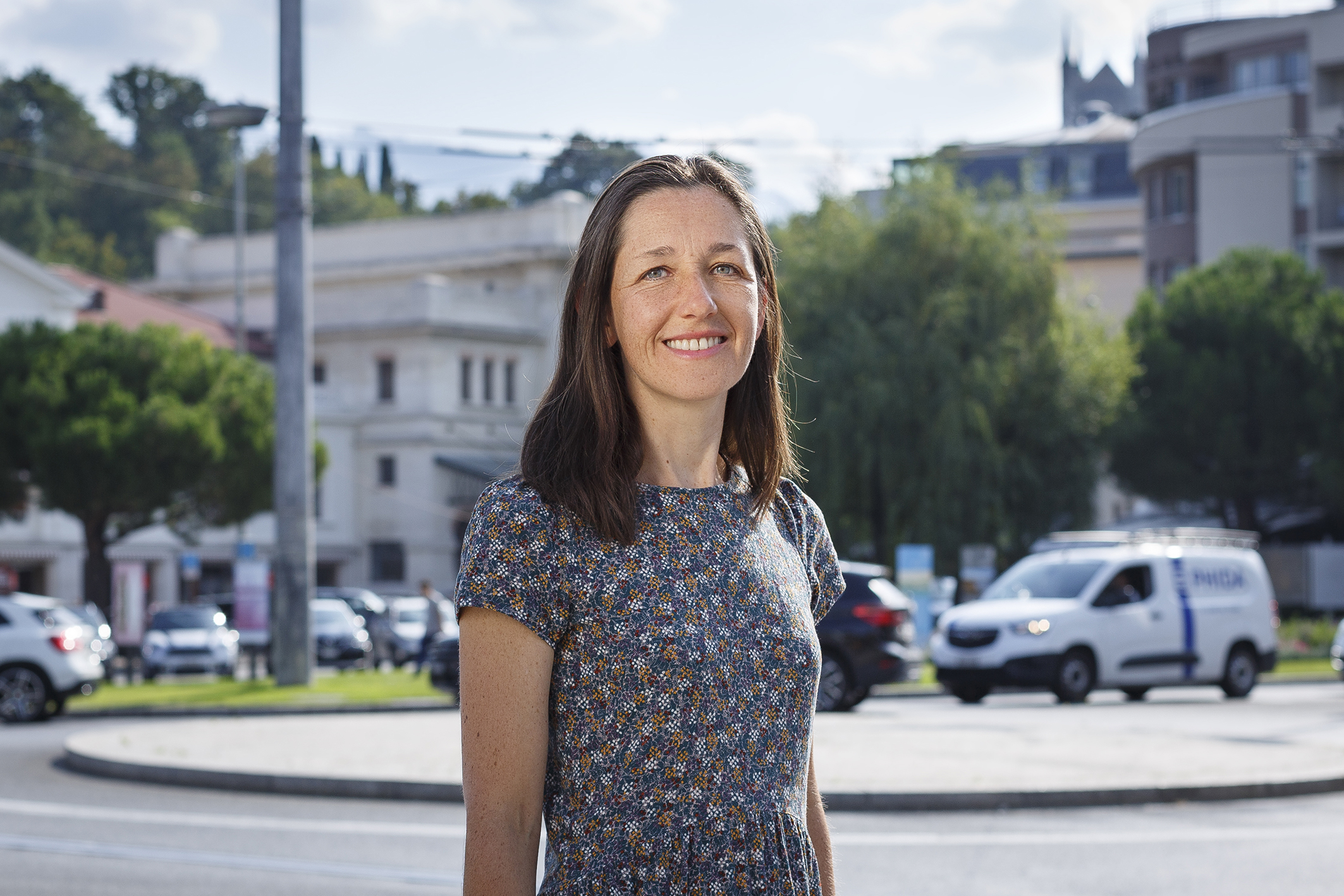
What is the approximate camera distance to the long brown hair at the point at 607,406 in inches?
101

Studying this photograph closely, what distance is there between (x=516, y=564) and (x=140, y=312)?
66.3 meters

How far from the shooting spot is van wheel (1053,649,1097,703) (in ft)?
76.4

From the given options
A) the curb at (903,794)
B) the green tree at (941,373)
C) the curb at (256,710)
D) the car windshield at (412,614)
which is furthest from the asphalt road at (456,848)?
the car windshield at (412,614)

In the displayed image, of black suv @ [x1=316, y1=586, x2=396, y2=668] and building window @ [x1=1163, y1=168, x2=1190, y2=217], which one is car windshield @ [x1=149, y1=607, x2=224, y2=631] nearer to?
black suv @ [x1=316, y1=586, x2=396, y2=668]

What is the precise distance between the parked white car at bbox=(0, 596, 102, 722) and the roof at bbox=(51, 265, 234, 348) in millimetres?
40564

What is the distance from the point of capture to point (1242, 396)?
177ft

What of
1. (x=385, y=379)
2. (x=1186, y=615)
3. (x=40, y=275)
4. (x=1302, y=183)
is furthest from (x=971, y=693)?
(x=385, y=379)

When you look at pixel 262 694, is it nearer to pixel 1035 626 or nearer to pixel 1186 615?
pixel 1035 626

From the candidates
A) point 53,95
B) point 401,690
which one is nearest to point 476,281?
point 53,95

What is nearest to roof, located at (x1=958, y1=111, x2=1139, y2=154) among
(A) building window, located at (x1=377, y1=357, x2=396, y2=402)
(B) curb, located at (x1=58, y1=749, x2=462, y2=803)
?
(A) building window, located at (x1=377, y1=357, x2=396, y2=402)

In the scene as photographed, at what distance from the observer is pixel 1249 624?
24891 millimetres

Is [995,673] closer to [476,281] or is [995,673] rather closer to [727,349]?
[727,349]

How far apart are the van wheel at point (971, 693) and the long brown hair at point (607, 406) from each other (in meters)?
21.3

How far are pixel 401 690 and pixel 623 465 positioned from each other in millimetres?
24647
